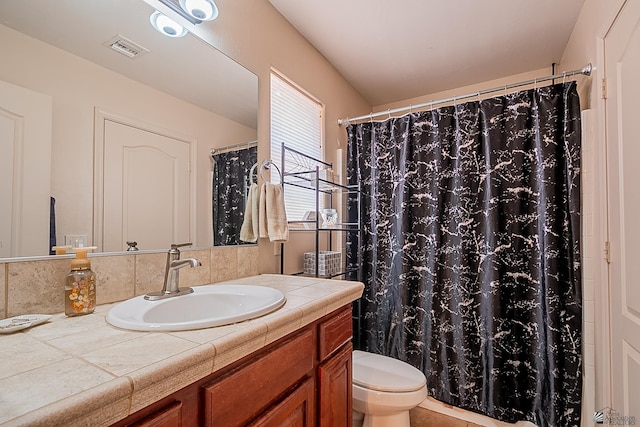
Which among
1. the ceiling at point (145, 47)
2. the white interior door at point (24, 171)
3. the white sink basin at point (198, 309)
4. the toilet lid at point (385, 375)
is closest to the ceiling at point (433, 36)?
the ceiling at point (145, 47)

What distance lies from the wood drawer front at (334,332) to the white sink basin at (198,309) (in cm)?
20

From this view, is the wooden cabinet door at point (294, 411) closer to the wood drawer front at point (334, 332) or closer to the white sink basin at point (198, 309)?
the wood drawer front at point (334, 332)

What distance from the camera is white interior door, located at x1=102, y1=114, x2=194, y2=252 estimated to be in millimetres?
964

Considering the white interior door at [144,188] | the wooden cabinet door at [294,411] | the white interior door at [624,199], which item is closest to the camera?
the wooden cabinet door at [294,411]

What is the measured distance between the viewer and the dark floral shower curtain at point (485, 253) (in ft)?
5.15

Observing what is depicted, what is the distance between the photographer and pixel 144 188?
41.4 inches

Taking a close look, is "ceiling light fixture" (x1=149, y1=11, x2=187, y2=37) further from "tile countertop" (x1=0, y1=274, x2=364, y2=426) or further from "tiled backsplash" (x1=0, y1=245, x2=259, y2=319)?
"tile countertop" (x1=0, y1=274, x2=364, y2=426)

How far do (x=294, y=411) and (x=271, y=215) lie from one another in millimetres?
845

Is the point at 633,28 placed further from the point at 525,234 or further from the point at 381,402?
the point at 381,402

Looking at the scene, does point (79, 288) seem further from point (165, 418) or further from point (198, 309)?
point (165, 418)

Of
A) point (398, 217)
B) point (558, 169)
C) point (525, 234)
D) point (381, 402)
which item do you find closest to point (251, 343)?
point (381, 402)

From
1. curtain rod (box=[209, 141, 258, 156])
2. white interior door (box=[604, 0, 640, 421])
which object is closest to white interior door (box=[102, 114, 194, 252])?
curtain rod (box=[209, 141, 258, 156])

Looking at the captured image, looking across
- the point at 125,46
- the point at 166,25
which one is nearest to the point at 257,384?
the point at 125,46

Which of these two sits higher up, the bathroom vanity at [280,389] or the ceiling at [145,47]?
the ceiling at [145,47]
